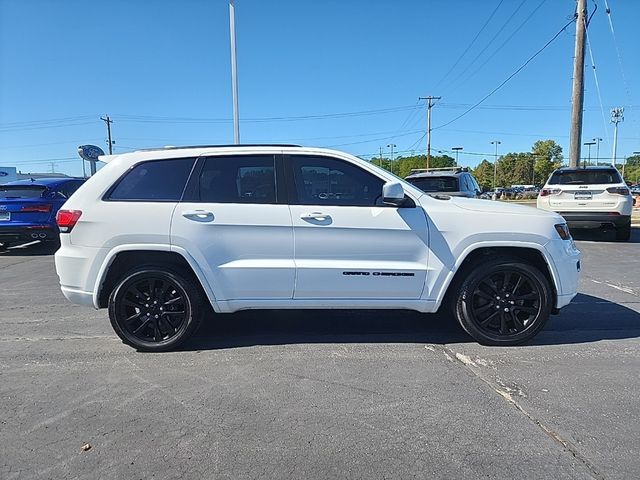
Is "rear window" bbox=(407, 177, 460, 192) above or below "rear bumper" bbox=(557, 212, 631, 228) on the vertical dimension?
above

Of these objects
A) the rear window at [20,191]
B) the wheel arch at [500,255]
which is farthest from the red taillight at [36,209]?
the wheel arch at [500,255]

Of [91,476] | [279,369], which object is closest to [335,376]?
[279,369]

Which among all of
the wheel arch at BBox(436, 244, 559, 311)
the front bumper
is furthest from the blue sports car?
the front bumper

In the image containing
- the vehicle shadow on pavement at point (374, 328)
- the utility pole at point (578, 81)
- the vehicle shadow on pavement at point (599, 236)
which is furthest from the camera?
the utility pole at point (578, 81)

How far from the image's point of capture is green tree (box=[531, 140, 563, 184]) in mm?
90062

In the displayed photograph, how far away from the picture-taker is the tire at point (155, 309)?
12.8 feet

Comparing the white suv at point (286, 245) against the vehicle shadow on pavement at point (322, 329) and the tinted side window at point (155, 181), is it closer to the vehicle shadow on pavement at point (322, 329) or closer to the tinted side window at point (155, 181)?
the tinted side window at point (155, 181)

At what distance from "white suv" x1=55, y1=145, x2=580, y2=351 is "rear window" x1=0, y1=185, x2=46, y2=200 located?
22.3 feet

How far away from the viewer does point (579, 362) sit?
3.72 metres

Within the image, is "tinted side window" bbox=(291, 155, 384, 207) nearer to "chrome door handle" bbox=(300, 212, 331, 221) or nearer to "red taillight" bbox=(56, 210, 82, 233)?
"chrome door handle" bbox=(300, 212, 331, 221)

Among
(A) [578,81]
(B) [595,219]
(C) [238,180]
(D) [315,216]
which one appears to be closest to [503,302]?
(D) [315,216]

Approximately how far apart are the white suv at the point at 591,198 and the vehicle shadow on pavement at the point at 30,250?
38.7 ft

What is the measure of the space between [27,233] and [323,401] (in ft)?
29.0

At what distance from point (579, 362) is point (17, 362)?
4.89 meters
